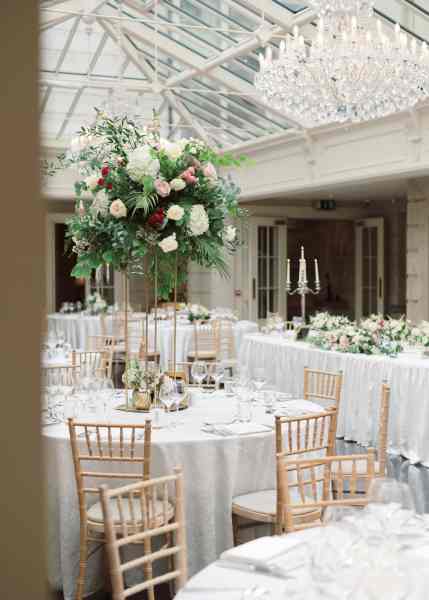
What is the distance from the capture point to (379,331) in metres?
7.75

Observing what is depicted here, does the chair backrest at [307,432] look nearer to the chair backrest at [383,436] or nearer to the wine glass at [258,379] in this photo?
the chair backrest at [383,436]

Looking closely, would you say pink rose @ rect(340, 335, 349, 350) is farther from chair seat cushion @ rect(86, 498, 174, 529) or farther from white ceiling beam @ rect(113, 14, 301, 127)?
white ceiling beam @ rect(113, 14, 301, 127)

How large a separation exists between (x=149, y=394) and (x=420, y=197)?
8.22m

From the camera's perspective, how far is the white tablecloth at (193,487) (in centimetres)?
423

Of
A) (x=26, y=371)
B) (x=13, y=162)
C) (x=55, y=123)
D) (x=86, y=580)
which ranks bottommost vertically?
(x=86, y=580)

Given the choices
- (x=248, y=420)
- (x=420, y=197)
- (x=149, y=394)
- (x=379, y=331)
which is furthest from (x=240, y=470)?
(x=420, y=197)

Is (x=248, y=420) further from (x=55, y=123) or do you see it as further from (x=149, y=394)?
(x=55, y=123)

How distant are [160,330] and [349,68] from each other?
546 cm

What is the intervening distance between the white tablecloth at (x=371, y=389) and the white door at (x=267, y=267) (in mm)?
7198

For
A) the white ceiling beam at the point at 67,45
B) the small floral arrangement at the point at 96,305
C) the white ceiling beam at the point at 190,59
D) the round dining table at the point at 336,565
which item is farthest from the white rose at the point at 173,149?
the small floral arrangement at the point at 96,305

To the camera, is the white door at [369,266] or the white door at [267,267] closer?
the white door at [267,267]

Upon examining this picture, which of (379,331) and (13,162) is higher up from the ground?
(13,162)

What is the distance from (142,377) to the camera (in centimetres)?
489

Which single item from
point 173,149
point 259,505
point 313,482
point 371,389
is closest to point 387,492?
point 313,482
